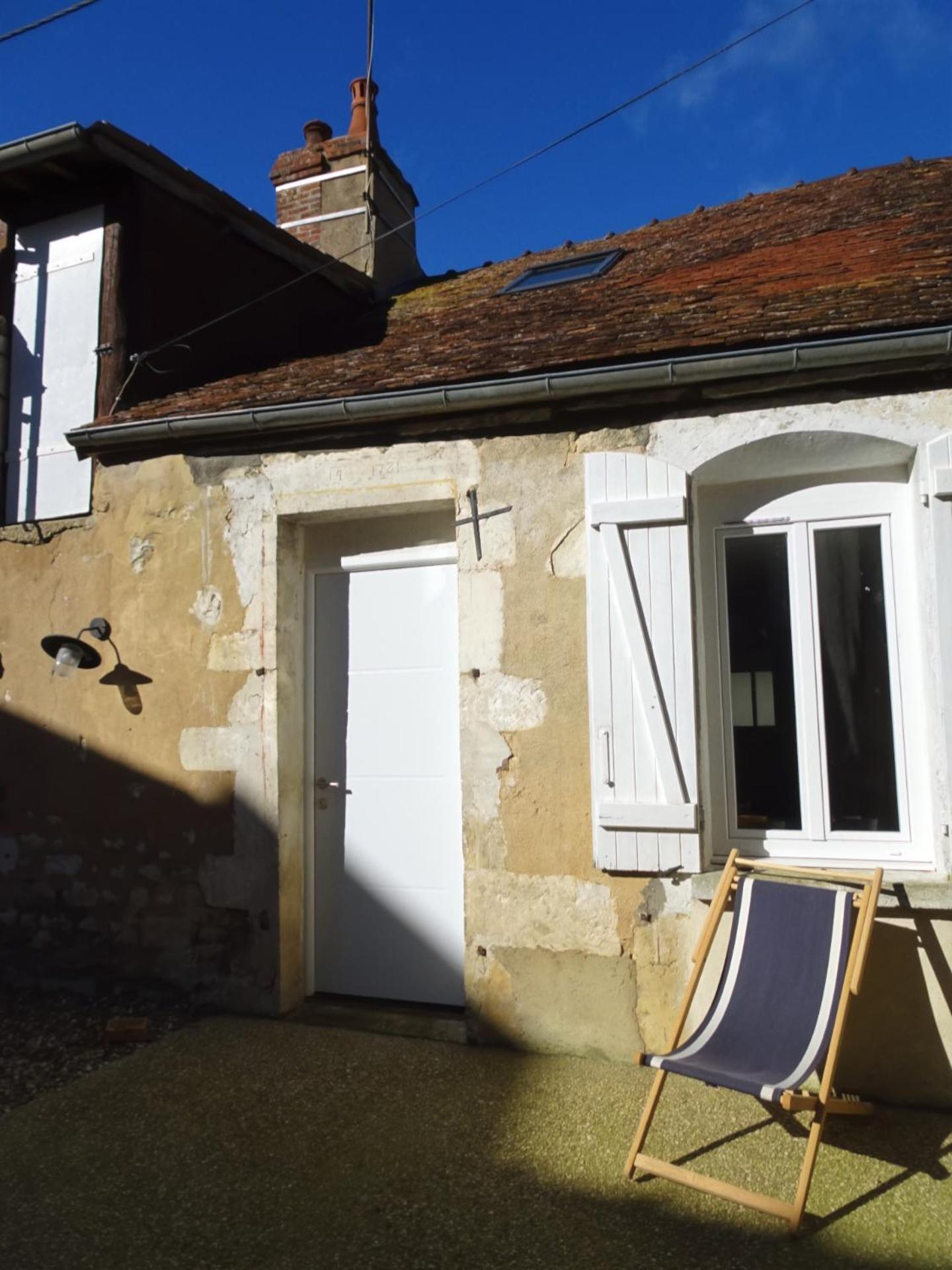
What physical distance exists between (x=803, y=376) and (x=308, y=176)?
20.0ft

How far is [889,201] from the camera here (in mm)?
6219

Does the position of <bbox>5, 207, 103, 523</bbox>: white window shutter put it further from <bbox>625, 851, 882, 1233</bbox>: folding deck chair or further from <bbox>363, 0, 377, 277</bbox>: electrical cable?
<bbox>625, 851, 882, 1233</bbox>: folding deck chair

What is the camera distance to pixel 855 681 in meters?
4.23

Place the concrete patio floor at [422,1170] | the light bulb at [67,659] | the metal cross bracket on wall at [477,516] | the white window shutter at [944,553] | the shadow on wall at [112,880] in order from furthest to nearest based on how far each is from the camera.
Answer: the light bulb at [67,659] → the shadow on wall at [112,880] → the metal cross bracket on wall at [477,516] → the white window shutter at [944,553] → the concrete patio floor at [422,1170]

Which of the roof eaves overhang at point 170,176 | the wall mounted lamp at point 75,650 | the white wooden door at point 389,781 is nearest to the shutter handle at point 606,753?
the white wooden door at point 389,781

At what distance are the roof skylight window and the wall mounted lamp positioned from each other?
3.45 meters

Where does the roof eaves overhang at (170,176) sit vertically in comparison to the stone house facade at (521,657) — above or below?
above

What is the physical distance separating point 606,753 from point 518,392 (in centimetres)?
172

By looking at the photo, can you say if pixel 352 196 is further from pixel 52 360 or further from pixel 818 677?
pixel 818 677

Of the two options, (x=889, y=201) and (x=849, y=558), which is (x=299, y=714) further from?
(x=889, y=201)

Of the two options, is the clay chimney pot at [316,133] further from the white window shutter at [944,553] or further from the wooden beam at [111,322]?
the white window shutter at [944,553]

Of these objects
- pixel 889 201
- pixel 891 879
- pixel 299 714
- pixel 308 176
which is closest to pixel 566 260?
pixel 889 201

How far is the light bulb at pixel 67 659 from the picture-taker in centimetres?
511

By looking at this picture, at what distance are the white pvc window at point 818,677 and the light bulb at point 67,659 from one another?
11.0 ft
